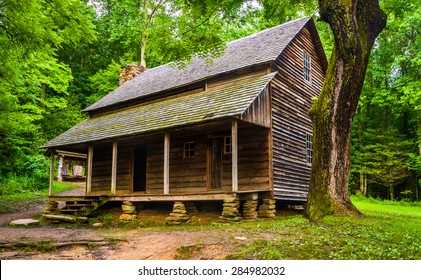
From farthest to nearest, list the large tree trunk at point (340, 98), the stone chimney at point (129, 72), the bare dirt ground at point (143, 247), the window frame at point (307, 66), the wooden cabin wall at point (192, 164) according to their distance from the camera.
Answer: the stone chimney at point (129, 72)
the window frame at point (307, 66)
the wooden cabin wall at point (192, 164)
the large tree trunk at point (340, 98)
the bare dirt ground at point (143, 247)

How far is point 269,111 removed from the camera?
543 inches

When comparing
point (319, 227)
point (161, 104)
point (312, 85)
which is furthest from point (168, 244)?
point (312, 85)

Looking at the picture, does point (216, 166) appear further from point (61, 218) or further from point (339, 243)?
point (339, 243)

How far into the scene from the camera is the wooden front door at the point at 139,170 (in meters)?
18.5

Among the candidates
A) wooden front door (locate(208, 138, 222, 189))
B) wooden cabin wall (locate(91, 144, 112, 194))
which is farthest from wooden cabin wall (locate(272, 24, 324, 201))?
wooden cabin wall (locate(91, 144, 112, 194))

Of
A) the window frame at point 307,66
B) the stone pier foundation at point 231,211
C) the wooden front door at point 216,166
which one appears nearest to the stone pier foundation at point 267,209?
the stone pier foundation at point 231,211

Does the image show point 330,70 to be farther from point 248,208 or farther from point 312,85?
point 312,85

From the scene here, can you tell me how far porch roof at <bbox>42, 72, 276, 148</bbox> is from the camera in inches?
491

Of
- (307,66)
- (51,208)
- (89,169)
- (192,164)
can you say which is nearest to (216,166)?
(192,164)

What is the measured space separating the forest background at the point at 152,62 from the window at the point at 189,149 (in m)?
3.52

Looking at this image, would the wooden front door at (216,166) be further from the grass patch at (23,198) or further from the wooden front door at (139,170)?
the grass patch at (23,198)

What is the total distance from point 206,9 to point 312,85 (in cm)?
782

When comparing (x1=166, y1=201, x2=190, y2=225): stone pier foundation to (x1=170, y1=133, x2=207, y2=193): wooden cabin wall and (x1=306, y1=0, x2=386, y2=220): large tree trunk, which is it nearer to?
(x1=170, y1=133, x2=207, y2=193): wooden cabin wall

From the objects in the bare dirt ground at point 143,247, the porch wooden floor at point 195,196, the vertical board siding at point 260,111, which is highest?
the vertical board siding at point 260,111
